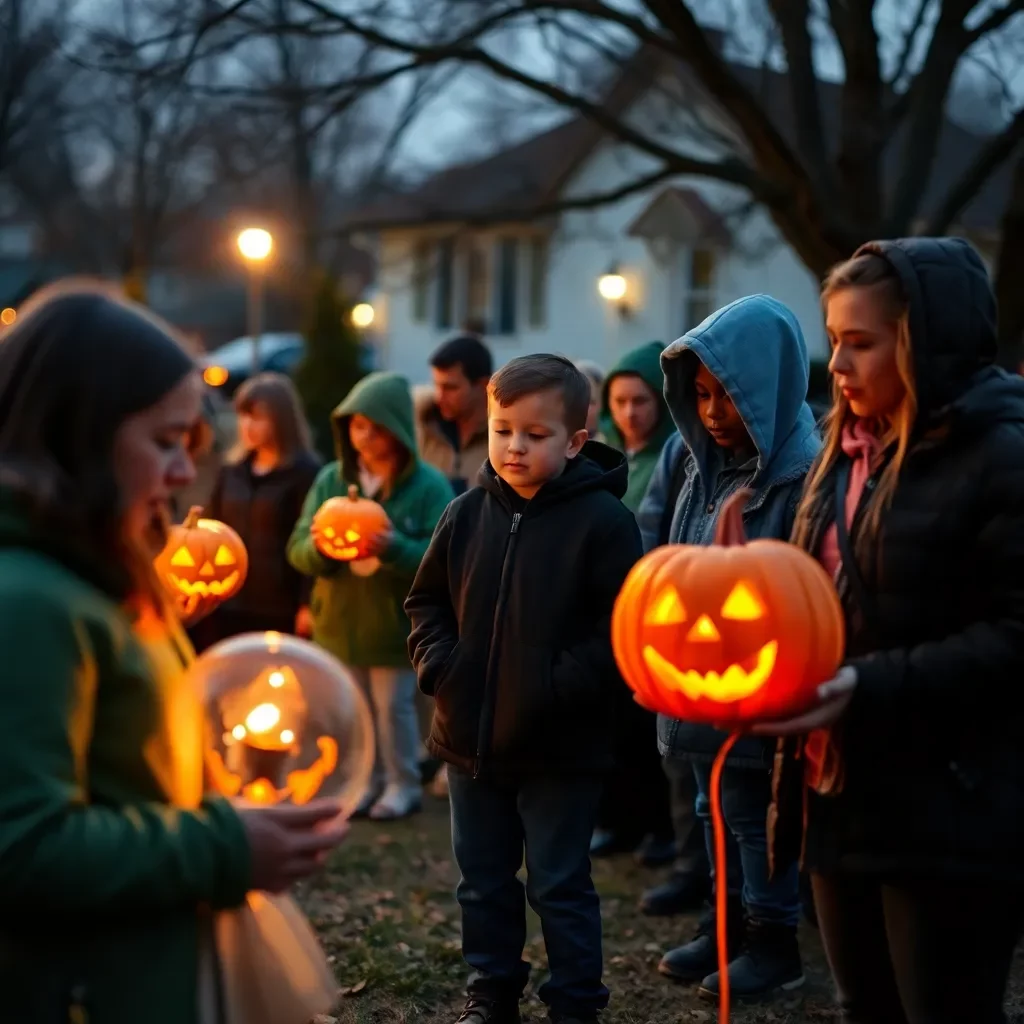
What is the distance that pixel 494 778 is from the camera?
4445 mm

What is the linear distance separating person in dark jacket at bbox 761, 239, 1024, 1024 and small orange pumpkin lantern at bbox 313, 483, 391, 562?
155 inches

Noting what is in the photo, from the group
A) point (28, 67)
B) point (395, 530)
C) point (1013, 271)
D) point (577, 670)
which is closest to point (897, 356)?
point (577, 670)

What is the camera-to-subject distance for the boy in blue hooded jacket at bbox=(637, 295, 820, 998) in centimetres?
468

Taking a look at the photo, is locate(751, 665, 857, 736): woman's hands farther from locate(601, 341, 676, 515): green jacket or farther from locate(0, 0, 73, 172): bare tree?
locate(0, 0, 73, 172): bare tree

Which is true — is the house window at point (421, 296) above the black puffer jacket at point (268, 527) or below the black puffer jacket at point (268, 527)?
above

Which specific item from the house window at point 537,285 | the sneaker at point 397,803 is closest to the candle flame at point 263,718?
the sneaker at point 397,803

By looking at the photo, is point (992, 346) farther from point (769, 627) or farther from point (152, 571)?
point (152, 571)

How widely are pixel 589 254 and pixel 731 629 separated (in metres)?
31.0

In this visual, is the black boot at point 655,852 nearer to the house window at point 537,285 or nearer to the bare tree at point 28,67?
the bare tree at point 28,67

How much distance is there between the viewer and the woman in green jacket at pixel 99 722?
215 cm

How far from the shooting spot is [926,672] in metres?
2.91

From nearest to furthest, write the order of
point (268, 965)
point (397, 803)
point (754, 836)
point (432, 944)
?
point (268, 965)
point (754, 836)
point (432, 944)
point (397, 803)

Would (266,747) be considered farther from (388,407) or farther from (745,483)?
(388,407)

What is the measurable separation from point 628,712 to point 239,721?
178 inches
